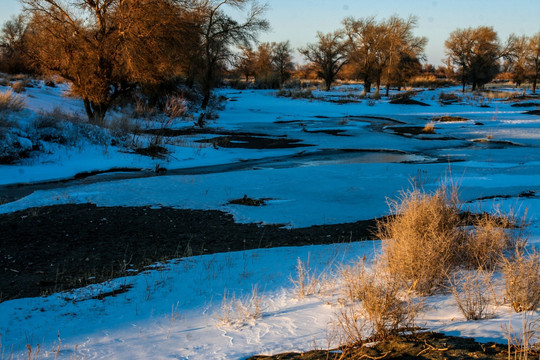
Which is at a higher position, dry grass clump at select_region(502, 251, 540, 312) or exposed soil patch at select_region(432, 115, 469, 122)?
exposed soil patch at select_region(432, 115, 469, 122)

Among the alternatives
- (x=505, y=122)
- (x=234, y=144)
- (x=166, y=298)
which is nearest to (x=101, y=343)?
(x=166, y=298)

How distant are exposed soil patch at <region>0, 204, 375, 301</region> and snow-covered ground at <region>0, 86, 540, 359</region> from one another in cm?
53

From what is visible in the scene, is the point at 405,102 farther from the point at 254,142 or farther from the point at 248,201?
the point at 248,201

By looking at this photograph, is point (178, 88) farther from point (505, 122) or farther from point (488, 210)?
point (488, 210)

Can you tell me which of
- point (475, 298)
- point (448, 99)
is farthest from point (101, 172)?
point (448, 99)

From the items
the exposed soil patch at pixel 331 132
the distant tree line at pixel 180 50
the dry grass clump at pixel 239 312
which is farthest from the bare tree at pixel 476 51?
the dry grass clump at pixel 239 312

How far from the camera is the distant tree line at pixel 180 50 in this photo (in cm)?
1912

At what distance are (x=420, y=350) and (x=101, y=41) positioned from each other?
19481 mm

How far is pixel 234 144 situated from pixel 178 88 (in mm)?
15812

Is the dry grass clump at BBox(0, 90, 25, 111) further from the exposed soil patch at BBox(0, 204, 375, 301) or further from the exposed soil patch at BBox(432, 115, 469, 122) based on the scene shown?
the exposed soil patch at BBox(432, 115, 469, 122)

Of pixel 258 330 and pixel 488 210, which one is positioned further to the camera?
pixel 488 210

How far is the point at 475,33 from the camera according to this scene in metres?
52.6

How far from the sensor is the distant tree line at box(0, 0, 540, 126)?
1912 centimetres

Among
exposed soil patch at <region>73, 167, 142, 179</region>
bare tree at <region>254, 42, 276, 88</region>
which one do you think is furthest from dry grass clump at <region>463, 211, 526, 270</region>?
bare tree at <region>254, 42, 276, 88</region>
